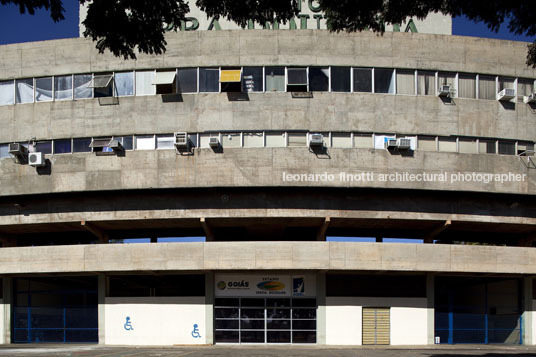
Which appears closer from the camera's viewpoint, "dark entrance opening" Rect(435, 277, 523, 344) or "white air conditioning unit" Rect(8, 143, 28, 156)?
"white air conditioning unit" Rect(8, 143, 28, 156)

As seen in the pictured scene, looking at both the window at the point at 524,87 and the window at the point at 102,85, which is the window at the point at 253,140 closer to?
the window at the point at 102,85

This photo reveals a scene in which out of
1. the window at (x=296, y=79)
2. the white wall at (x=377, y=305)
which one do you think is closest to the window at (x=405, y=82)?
the window at (x=296, y=79)

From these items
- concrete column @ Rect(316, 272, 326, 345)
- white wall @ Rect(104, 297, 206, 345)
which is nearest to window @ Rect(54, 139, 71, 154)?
white wall @ Rect(104, 297, 206, 345)

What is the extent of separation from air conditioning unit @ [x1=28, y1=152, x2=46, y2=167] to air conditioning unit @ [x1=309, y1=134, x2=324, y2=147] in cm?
1367

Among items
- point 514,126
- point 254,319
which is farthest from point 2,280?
point 514,126

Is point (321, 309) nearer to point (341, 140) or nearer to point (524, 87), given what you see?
point (341, 140)

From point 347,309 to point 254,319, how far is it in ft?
15.6

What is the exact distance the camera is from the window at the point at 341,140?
27922 millimetres

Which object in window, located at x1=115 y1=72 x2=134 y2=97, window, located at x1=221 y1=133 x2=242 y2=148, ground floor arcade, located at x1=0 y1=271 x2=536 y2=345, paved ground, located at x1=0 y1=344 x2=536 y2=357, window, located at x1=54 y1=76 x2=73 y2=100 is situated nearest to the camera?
paved ground, located at x1=0 y1=344 x2=536 y2=357

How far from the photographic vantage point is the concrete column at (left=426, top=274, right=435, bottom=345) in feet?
91.1

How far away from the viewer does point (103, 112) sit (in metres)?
28.6

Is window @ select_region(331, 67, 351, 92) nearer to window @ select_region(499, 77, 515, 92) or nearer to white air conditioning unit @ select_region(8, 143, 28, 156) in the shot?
window @ select_region(499, 77, 515, 92)

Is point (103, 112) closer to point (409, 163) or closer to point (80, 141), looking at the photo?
point (80, 141)

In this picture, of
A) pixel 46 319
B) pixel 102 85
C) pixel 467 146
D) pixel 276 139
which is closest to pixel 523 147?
pixel 467 146
